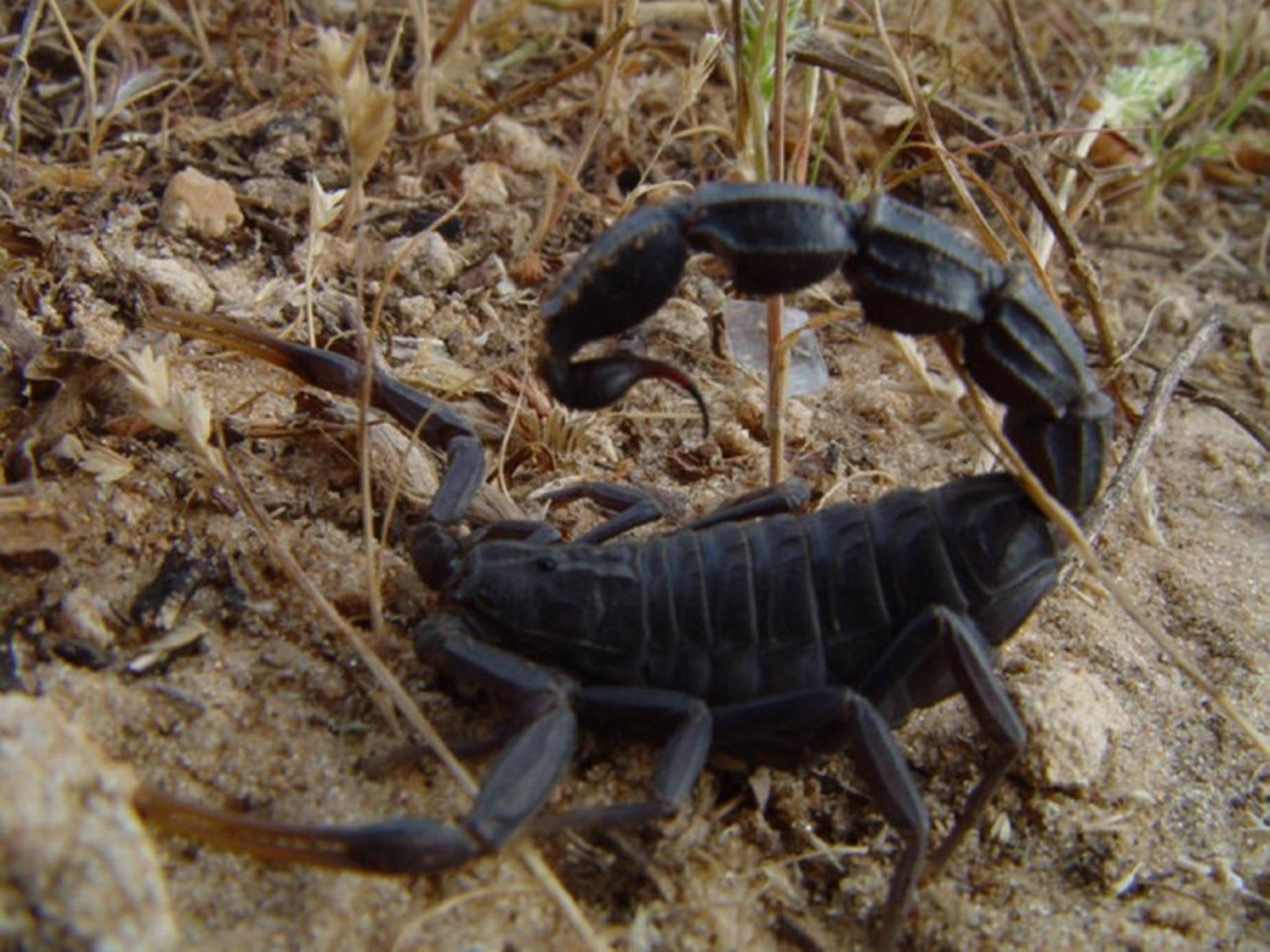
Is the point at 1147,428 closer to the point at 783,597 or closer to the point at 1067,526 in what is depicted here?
the point at 1067,526

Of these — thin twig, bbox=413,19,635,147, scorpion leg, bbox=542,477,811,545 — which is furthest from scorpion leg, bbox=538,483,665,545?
thin twig, bbox=413,19,635,147

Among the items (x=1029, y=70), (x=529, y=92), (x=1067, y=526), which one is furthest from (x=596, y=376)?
(x=1029, y=70)

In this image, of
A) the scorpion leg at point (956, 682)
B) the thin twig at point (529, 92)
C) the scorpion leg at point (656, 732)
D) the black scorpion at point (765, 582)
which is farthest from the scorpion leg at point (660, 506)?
the thin twig at point (529, 92)

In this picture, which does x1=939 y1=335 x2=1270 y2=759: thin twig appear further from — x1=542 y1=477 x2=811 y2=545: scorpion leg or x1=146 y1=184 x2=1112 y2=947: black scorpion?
x1=542 y1=477 x2=811 y2=545: scorpion leg

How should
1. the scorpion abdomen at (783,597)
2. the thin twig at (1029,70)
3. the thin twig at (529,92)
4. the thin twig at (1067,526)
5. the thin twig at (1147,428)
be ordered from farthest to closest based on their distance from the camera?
the thin twig at (1029,70), the thin twig at (529,92), the thin twig at (1147,428), the scorpion abdomen at (783,597), the thin twig at (1067,526)

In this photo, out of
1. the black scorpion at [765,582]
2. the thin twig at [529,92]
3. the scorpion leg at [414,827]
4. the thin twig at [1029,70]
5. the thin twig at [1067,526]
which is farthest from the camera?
the thin twig at [1029,70]

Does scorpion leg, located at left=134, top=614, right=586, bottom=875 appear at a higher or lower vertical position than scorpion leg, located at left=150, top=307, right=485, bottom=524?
lower

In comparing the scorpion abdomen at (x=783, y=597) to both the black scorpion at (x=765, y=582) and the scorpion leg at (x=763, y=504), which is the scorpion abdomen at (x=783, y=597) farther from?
the scorpion leg at (x=763, y=504)
